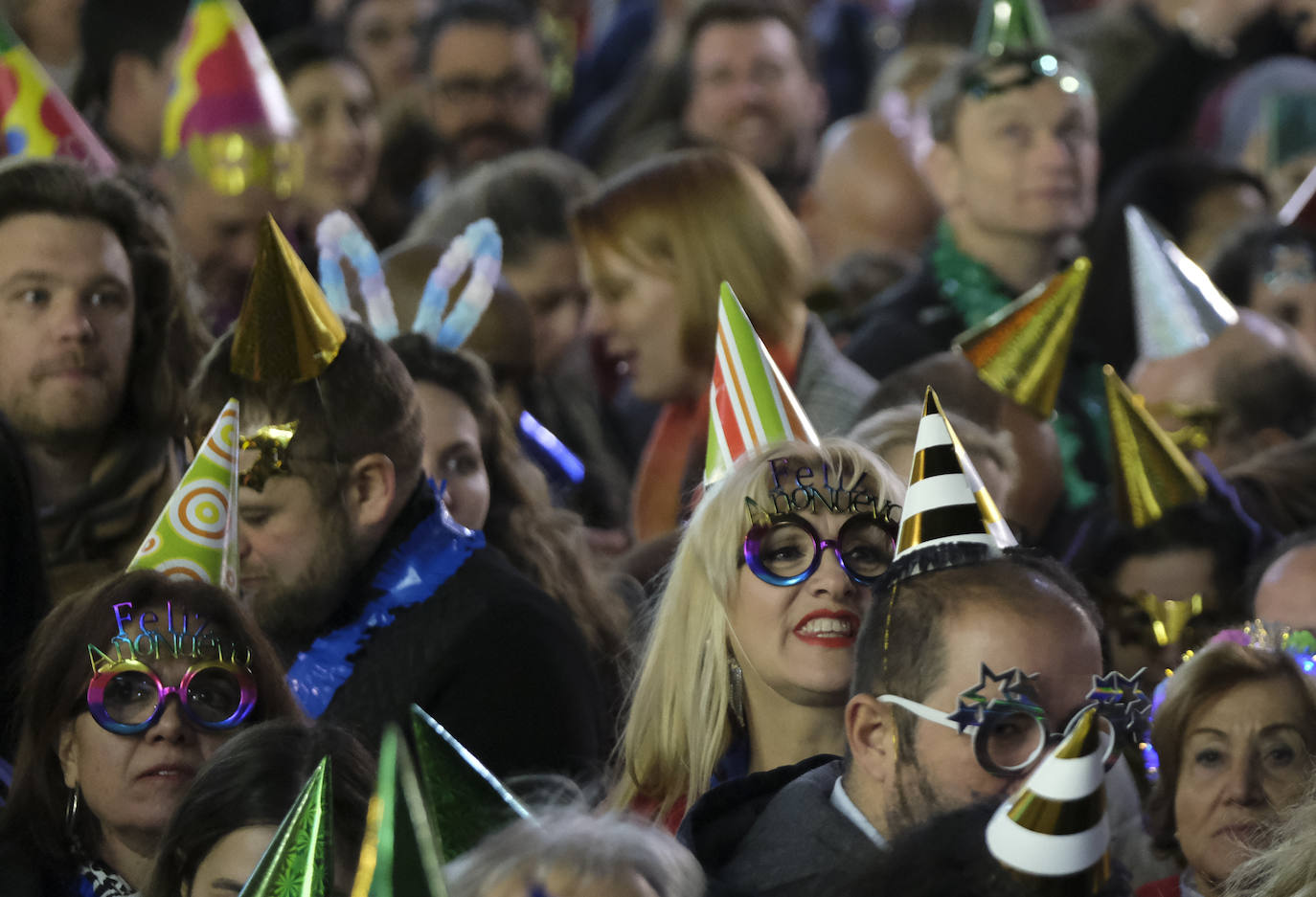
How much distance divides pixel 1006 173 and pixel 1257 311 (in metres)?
0.77

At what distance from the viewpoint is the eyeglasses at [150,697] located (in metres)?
3.04

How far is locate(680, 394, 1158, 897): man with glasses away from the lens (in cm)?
260

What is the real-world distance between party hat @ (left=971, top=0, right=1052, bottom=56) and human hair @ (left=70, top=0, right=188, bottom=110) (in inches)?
96.8

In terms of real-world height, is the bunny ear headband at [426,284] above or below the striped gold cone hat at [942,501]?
below

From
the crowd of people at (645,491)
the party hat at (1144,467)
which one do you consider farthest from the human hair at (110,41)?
the party hat at (1144,467)

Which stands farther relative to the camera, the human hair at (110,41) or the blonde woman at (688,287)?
the human hair at (110,41)

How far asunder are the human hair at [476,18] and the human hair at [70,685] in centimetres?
398

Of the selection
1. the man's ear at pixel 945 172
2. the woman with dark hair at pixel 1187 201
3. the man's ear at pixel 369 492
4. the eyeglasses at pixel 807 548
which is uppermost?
the man's ear at pixel 369 492

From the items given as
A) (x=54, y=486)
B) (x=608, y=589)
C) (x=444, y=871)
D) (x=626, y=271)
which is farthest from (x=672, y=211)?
(x=444, y=871)

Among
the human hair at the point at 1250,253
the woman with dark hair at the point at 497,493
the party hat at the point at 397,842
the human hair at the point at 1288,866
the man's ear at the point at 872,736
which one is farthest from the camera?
the human hair at the point at 1250,253

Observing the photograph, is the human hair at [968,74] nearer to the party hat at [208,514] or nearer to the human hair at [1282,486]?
the human hair at [1282,486]

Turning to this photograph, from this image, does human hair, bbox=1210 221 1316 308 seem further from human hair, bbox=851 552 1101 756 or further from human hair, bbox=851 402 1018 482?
human hair, bbox=851 552 1101 756

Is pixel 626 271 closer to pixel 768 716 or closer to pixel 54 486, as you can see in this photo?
pixel 54 486

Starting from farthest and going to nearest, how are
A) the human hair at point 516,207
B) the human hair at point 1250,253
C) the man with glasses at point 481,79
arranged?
the man with glasses at point 481,79, the human hair at point 1250,253, the human hair at point 516,207
